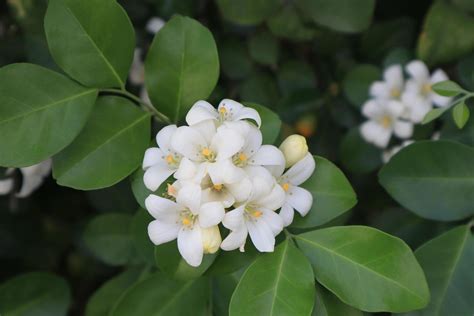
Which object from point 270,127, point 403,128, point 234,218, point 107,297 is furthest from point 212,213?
point 403,128

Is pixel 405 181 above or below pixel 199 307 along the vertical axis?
above

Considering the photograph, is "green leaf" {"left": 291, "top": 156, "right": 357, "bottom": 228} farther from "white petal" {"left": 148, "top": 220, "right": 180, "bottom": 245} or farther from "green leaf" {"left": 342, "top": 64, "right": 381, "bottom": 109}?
"green leaf" {"left": 342, "top": 64, "right": 381, "bottom": 109}

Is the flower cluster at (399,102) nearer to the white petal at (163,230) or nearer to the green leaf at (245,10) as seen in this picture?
the green leaf at (245,10)

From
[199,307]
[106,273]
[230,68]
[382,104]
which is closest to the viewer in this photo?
[199,307]

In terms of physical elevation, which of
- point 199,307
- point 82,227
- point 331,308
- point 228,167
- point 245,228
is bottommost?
point 82,227

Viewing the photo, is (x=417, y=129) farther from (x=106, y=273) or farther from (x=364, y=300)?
(x=106, y=273)

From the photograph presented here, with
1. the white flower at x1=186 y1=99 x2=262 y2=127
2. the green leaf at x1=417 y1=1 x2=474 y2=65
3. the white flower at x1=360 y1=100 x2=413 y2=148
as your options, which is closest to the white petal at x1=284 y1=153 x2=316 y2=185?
the white flower at x1=186 y1=99 x2=262 y2=127

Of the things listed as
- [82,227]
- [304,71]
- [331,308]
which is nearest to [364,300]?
[331,308]

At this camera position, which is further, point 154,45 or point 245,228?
point 154,45
